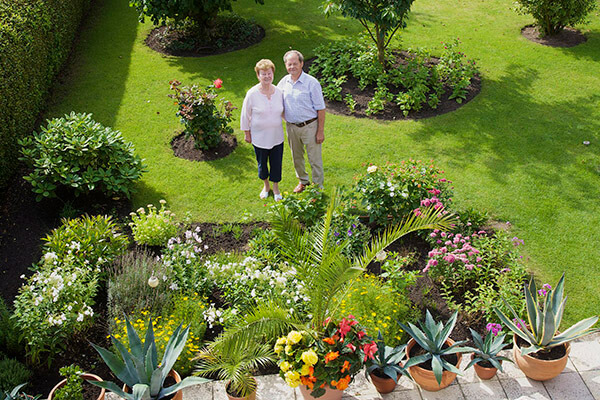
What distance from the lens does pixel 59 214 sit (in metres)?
7.20

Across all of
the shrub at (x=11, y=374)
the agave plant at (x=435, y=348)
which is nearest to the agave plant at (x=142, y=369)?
the shrub at (x=11, y=374)

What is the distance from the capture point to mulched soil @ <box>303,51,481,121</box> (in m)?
9.41

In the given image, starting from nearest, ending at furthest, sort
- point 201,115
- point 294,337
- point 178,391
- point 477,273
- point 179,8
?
point 294,337, point 178,391, point 477,273, point 201,115, point 179,8

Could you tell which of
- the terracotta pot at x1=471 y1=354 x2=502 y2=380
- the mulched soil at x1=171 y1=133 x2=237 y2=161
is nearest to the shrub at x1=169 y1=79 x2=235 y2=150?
the mulched soil at x1=171 y1=133 x2=237 y2=161

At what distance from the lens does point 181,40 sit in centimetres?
1228

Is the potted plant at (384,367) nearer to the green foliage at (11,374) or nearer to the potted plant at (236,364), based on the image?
the potted plant at (236,364)

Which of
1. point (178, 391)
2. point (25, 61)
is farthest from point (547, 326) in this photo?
point (25, 61)

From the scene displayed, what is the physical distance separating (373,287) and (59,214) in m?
4.42

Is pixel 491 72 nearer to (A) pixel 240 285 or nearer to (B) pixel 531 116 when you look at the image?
(B) pixel 531 116

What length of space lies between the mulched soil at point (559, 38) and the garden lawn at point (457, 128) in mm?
222

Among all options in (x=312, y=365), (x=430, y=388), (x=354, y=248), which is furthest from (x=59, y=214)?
(x=430, y=388)

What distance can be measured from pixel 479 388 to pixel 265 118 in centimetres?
395

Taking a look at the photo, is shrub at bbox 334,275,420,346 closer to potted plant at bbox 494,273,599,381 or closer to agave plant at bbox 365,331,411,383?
agave plant at bbox 365,331,411,383

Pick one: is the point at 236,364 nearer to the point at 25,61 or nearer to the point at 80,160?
the point at 80,160
